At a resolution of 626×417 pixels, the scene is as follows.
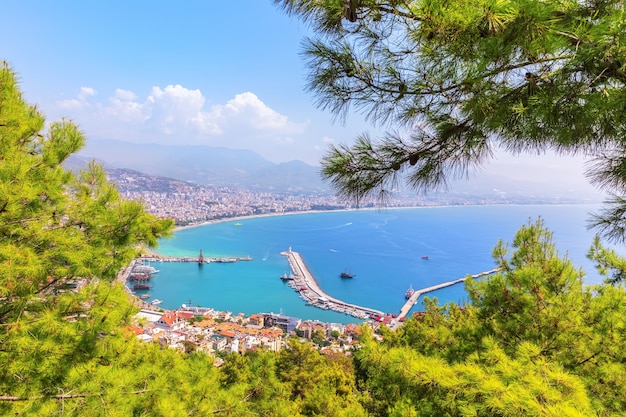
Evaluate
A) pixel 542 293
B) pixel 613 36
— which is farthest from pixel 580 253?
pixel 613 36

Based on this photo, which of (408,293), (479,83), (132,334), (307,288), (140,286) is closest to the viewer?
(479,83)

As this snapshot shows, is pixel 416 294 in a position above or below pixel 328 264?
above

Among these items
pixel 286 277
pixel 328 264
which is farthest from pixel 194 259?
pixel 328 264

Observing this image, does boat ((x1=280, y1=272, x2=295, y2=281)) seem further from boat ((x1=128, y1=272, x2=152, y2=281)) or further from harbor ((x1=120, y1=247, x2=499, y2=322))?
boat ((x1=128, y1=272, x2=152, y2=281))

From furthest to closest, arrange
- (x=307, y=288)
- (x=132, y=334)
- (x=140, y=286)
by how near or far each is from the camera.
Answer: (x=307, y=288) < (x=140, y=286) < (x=132, y=334)

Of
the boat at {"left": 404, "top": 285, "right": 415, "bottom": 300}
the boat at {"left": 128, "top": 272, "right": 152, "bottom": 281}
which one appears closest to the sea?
the boat at {"left": 404, "top": 285, "right": 415, "bottom": 300}

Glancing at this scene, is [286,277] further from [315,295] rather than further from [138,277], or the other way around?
[138,277]
